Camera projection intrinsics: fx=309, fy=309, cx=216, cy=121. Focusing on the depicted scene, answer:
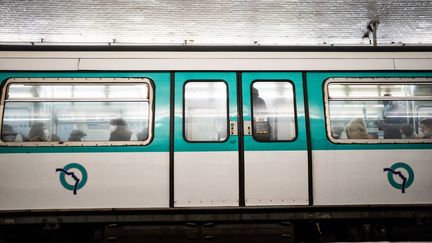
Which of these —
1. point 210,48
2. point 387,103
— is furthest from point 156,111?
point 387,103

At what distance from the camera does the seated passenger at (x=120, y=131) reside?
4.54m

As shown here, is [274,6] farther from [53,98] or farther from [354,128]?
[53,98]

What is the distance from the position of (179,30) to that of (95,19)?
6.91 ft

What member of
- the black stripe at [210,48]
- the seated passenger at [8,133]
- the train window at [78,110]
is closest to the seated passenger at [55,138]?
the train window at [78,110]

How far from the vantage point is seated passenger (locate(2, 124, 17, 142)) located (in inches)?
175

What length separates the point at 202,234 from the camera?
4527mm

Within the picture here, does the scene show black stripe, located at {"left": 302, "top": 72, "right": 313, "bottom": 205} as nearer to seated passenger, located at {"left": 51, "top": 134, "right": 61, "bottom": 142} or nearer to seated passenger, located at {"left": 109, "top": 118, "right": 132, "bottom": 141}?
seated passenger, located at {"left": 109, "top": 118, "right": 132, "bottom": 141}

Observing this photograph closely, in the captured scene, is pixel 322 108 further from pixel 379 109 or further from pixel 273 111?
pixel 379 109

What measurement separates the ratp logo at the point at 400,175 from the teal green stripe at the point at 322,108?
0.28 m

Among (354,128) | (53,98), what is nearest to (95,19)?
(53,98)

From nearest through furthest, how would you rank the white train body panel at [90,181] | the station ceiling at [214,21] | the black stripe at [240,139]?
the white train body panel at [90,181] → the black stripe at [240,139] → the station ceiling at [214,21]

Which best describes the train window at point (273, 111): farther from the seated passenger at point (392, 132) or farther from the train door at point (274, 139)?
the seated passenger at point (392, 132)

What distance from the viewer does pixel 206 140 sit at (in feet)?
14.9

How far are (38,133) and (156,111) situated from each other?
175 cm
